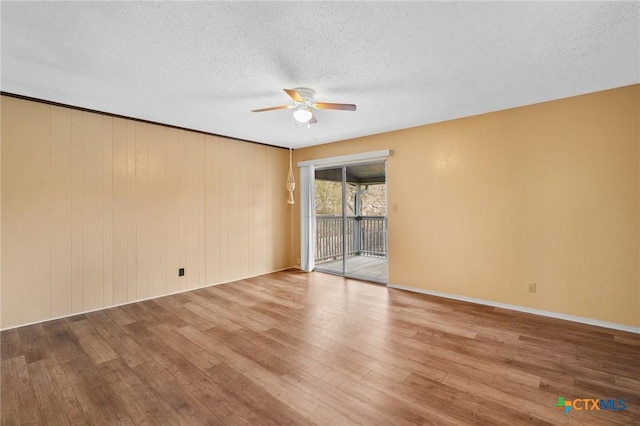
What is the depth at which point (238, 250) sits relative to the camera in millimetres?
5270

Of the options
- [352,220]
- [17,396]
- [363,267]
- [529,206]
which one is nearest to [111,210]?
[17,396]

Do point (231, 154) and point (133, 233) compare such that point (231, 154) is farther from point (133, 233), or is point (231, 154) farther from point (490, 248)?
point (490, 248)

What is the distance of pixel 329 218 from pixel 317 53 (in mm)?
4476

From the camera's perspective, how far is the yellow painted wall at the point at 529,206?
299 centimetres

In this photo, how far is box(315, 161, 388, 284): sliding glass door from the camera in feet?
18.3

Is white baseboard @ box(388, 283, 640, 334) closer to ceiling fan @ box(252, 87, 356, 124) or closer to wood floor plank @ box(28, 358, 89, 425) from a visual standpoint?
ceiling fan @ box(252, 87, 356, 124)

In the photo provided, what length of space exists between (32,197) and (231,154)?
2681 millimetres

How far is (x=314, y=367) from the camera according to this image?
2373 mm

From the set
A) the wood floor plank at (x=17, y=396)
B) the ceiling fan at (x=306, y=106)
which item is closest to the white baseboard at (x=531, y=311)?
the ceiling fan at (x=306, y=106)

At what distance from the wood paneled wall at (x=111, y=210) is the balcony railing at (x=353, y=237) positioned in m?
1.70

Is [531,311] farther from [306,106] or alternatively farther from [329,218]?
[329,218]

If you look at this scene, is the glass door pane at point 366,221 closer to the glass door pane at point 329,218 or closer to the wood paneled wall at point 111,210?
the glass door pane at point 329,218

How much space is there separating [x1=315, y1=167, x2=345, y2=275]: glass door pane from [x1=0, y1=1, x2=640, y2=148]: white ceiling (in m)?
2.49

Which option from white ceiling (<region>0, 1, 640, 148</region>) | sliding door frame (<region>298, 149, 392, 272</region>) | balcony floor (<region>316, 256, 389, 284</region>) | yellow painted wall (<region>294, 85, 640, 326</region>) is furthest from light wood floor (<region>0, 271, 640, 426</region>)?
white ceiling (<region>0, 1, 640, 148</region>)
